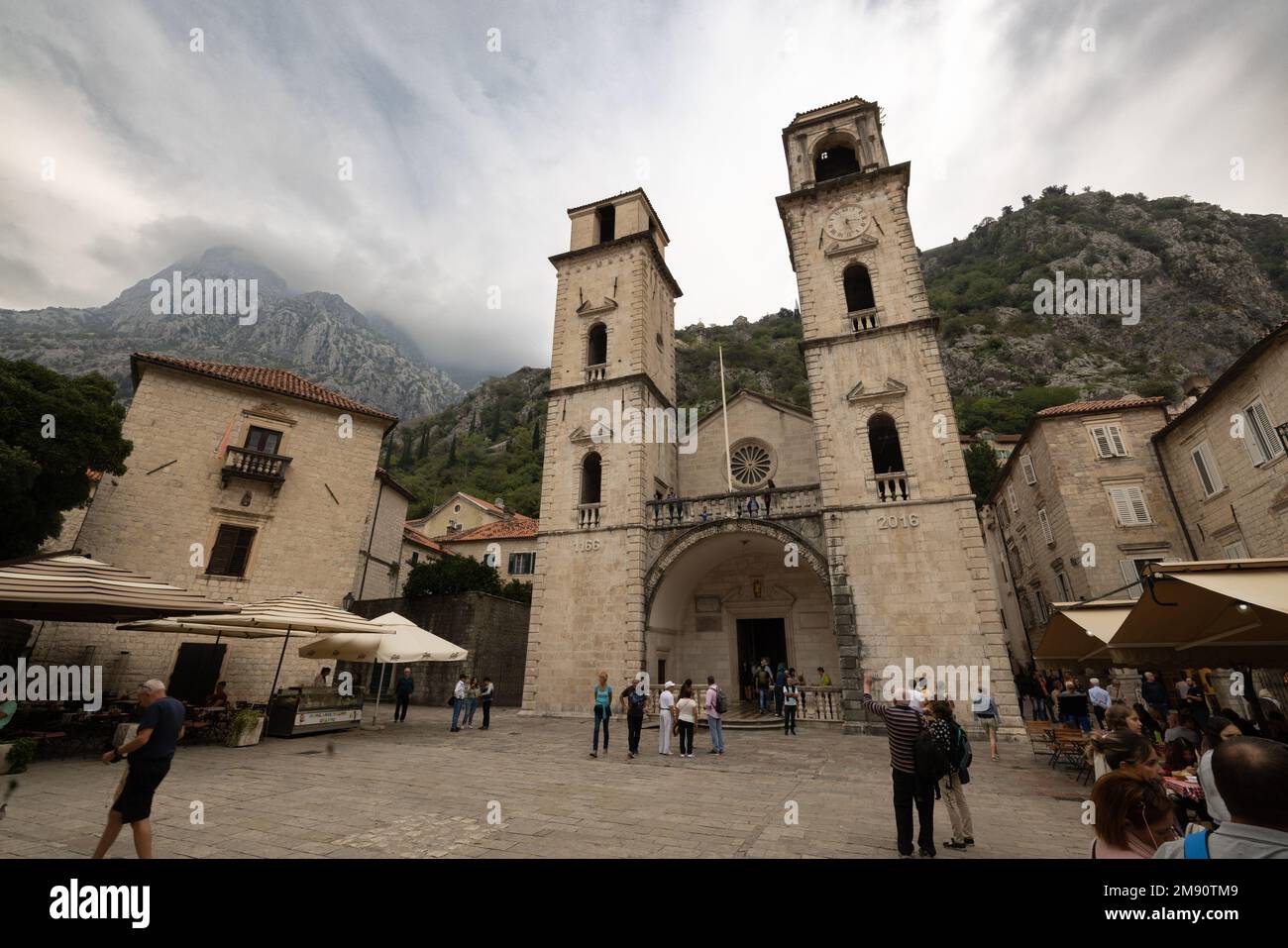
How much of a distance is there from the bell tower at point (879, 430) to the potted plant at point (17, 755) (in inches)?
649

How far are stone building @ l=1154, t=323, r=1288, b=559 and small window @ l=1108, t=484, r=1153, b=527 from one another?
0.88 metres

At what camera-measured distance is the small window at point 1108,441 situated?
19625 millimetres

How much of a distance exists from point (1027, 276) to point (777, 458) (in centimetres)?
8004

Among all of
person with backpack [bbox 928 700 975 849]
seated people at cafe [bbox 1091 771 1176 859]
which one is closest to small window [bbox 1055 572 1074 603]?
person with backpack [bbox 928 700 975 849]

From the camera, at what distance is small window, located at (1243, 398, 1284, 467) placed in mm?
14438

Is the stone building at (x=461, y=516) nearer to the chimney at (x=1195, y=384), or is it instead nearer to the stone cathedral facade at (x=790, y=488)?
the stone cathedral facade at (x=790, y=488)

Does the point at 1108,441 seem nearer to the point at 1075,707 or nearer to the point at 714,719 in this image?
the point at 1075,707

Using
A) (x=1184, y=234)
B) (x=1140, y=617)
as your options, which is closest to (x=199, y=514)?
(x=1140, y=617)

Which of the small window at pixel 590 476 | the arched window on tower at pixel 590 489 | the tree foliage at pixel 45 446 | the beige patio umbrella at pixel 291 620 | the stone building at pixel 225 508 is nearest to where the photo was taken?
the beige patio umbrella at pixel 291 620

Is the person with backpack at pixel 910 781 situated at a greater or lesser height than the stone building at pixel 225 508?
lesser

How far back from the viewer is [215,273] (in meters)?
178

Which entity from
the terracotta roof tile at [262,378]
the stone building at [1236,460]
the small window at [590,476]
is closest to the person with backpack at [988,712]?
the stone building at [1236,460]

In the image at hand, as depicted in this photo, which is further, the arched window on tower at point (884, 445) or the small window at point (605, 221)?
the small window at point (605, 221)
